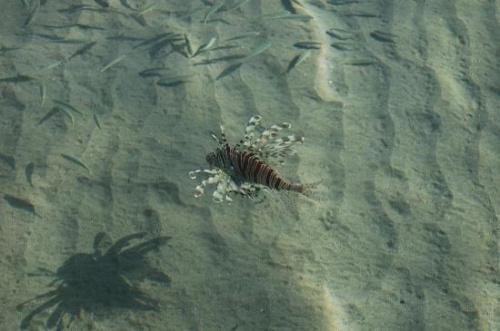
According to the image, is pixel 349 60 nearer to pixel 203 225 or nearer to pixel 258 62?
pixel 258 62

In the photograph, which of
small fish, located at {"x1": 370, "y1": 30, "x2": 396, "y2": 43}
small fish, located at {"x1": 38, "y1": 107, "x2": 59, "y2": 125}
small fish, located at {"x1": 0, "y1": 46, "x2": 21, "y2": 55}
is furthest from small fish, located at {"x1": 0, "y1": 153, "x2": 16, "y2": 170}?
small fish, located at {"x1": 370, "y1": 30, "x2": 396, "y2": 43}

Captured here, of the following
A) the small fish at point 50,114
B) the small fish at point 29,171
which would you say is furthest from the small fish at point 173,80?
the small fish at point 29,171

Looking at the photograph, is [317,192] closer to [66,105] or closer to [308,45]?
[308,45]

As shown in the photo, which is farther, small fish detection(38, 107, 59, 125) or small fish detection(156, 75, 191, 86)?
small fish detection(156, 75, 191, 86)

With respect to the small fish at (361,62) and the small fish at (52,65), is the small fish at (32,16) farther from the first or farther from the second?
the small fish at (361,62)

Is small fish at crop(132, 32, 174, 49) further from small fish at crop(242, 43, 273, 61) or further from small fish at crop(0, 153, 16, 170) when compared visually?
small fish at crop(0, 153, 16, 170)

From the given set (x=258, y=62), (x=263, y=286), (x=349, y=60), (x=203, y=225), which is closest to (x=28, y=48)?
(x=258, y=62)
